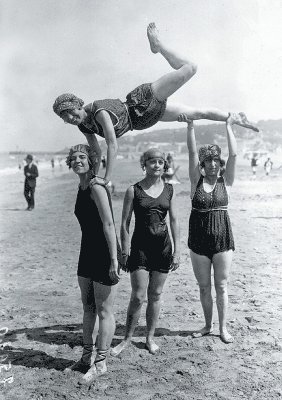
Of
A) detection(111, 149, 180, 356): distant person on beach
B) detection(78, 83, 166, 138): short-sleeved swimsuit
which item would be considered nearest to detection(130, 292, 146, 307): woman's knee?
detection(111, 149, 180, 356): distant person on beach

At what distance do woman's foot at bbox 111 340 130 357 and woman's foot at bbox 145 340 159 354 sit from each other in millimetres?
198

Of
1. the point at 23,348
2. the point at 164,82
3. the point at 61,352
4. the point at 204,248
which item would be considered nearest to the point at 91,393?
the point at 61,352

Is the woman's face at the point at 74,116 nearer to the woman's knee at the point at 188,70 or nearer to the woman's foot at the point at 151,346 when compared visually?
the woman's knee at the point at 188,70

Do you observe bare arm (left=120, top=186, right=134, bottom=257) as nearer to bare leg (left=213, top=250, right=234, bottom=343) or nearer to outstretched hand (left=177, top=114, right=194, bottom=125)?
outstretched hand (left=177, top=114, right=194, bottom=125)

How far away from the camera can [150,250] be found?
4.10 meters

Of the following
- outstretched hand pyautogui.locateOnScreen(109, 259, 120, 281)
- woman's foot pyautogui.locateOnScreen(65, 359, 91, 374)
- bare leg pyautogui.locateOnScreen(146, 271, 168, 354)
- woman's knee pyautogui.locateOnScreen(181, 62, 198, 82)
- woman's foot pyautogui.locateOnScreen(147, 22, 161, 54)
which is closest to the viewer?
woman's knee pyautogui.locateOnScreen(181, 62, 198, 82)

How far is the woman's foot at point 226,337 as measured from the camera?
4.46m

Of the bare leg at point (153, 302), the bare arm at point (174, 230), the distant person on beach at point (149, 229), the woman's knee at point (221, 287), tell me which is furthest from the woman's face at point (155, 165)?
the woman's knee at point (221, 287)

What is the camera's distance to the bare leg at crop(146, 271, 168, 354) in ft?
13.7

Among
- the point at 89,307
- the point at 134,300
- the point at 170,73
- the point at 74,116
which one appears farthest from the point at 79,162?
the point at 134,300

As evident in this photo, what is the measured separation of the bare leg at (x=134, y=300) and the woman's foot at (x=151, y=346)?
0.62 feet

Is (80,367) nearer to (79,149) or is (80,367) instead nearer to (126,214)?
(126,214)

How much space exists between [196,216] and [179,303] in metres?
1.76

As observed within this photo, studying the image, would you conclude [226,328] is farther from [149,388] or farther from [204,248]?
[149,388]
